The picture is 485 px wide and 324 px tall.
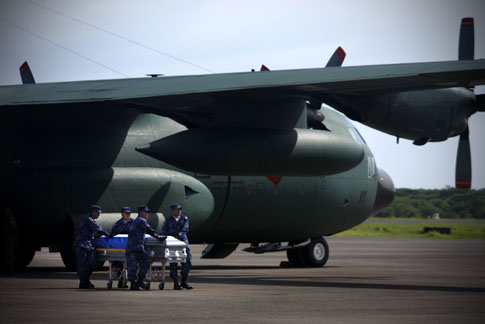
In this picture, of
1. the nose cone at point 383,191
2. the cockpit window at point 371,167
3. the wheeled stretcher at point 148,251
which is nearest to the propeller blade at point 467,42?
the cockpit window at point 371,167

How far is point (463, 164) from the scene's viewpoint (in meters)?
24.4

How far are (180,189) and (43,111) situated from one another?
164 inches

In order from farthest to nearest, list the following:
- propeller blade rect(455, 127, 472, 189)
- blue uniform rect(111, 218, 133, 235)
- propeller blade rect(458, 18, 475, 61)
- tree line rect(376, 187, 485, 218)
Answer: tree line rect(376, 187, 485, 218) < propeller blade rect(455, 127, 472, 189) < propeller blade rect(458, 18, 475, 61) < blue uniform rect(111, 218, 133, 235)

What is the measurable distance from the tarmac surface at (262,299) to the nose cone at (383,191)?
474 cm

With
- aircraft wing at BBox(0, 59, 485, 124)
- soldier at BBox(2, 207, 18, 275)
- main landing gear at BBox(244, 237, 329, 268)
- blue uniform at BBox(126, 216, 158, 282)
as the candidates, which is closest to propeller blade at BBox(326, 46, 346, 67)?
aircraft wing at BBox(0, 59, 485, 124)

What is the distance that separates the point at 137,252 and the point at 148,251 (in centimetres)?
35

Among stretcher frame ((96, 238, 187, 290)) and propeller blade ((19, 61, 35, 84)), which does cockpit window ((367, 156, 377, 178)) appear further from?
stretcher frame ((96, 238, 187, 290))

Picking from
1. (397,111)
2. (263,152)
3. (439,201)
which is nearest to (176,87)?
(263,152)

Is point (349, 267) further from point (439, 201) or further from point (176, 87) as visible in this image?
point (439, 201)

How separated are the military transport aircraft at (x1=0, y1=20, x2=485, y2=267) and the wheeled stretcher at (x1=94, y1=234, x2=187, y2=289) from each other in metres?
2.43

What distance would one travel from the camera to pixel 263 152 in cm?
2042

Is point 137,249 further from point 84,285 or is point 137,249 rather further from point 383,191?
point 383,191

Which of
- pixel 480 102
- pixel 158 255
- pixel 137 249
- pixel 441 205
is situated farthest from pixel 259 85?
pixel 441 205

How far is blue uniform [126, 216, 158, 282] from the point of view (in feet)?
59.5
